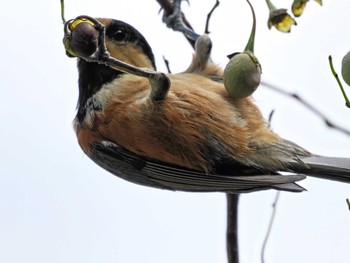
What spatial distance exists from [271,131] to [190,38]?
1.83 feet

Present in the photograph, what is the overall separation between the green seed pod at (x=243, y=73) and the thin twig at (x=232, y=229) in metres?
0.59

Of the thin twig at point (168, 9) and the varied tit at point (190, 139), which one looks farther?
the thin twig at point (168, 9)

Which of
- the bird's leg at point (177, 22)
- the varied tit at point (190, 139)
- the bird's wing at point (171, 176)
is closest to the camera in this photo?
the bird's wing at point (171, 176)

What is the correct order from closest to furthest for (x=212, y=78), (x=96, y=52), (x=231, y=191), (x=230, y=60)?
(x=96, y=52)
(x=230, y=60)
(x=231, y=191)
(x=212, y=78)

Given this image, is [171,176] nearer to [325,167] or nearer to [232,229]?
[232,229]

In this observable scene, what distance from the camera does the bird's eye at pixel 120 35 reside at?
284 centimetres

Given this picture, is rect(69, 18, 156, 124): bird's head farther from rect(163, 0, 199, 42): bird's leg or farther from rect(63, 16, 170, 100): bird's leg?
rect(63, 16, 170, 100): bird's leg

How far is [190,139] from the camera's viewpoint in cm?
250

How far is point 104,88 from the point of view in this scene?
2.71 metres

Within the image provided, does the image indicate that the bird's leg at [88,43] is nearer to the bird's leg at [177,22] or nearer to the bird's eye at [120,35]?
the bird's eye at [120,35]

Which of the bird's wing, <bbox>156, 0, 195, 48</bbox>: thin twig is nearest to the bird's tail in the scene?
the bird's wing

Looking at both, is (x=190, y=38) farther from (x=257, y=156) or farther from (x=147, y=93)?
(x=257, y=156)

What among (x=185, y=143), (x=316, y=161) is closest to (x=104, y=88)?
(x=185, y=143)

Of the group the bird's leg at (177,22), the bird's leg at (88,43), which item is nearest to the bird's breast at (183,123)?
the bird's leg at (177,22)
